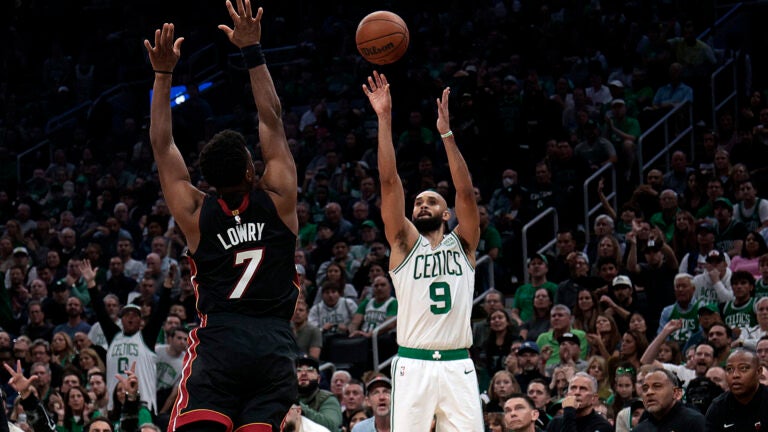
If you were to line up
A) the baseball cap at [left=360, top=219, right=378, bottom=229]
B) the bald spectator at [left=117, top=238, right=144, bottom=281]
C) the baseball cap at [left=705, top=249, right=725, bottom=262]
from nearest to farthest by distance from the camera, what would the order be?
the baseball cap at [left=705, top=249, right=725, bottom=262], the baseball cap at [left=360, top=219, right=378, bottom=229], the bald spectator at [left=117, top=238, right=144, bottom=281]

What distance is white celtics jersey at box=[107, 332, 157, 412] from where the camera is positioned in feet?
46.7

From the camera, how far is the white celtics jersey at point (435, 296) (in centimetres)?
859

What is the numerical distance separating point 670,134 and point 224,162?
43.8 ft

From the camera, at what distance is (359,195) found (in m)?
18.8

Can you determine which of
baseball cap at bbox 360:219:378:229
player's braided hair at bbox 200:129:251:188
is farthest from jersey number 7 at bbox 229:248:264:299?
baseball cap at bbox 360:219:378:229

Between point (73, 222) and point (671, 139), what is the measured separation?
1005cm

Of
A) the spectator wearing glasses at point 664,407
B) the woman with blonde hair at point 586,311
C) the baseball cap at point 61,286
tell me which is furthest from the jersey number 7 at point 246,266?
the baseball cap at point 61,286

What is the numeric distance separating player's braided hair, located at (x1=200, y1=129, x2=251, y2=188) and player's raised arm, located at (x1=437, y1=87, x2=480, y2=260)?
10.5ft

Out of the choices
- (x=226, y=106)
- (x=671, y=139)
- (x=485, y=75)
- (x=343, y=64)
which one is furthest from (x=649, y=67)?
(x=226, y=106)

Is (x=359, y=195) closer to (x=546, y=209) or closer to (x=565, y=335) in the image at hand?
(x=546, y=209)

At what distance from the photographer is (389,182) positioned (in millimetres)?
8703

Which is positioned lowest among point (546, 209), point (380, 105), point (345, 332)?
point (345, 332)

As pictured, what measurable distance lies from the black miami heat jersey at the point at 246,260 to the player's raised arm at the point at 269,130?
0.22 ft

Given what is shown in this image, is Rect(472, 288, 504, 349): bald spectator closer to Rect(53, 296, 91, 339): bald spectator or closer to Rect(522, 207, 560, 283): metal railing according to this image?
Rect(522, 207, 560, 283): metal railing
